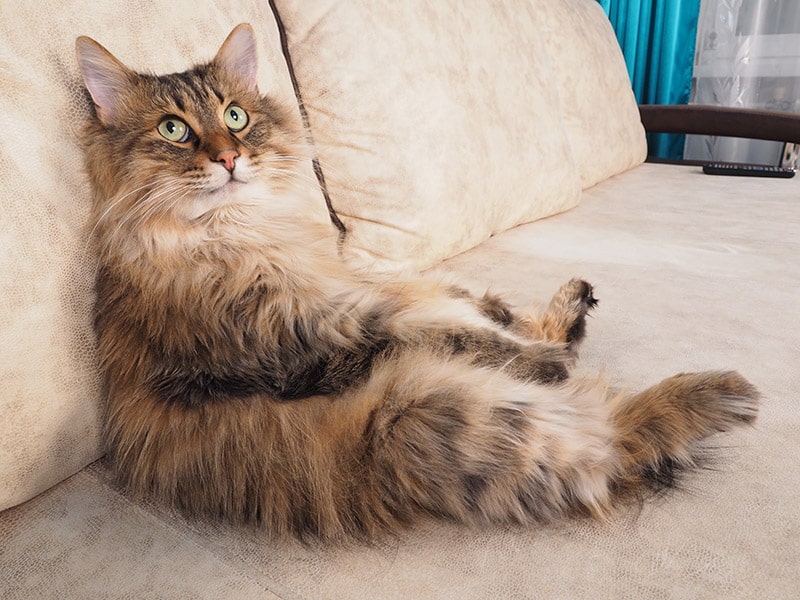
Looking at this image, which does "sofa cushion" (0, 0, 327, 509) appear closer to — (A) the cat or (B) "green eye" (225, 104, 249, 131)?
(A) the cat

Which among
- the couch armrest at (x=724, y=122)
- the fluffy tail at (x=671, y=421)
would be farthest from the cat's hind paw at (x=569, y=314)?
the couch armrest at (x=724, y=122)

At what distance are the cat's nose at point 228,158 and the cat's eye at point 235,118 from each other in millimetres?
100

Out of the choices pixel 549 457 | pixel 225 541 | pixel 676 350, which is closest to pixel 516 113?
pixel 676 350

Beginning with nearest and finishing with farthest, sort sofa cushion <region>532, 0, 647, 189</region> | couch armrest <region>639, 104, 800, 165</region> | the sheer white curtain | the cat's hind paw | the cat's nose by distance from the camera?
the cat's nose < the cat's hind paw < sofa cushion <region>532, 0, 647, 189</region> < couch armrest <region>639, 104, 800, 165</region> < the sheer white curtain

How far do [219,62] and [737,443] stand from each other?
1030 millimetres

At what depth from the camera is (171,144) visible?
37.8 inches

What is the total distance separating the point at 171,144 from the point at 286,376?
0.43 metres

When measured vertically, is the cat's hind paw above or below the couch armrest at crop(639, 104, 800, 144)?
below

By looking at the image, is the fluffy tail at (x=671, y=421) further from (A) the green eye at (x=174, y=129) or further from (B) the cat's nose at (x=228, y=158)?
(A) the green eye at (x=174, y=129)

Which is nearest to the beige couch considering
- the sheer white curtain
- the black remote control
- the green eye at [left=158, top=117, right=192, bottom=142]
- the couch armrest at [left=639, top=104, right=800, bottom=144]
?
the green eye at [left=158, top=117, right=192, bottom=142]

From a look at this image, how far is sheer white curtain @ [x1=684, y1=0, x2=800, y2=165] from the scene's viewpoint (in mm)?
2994

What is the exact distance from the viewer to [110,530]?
761 millimetres

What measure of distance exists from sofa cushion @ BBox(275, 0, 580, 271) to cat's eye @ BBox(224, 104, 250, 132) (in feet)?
1.02

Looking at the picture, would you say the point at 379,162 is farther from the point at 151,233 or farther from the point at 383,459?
the point at 383,459
